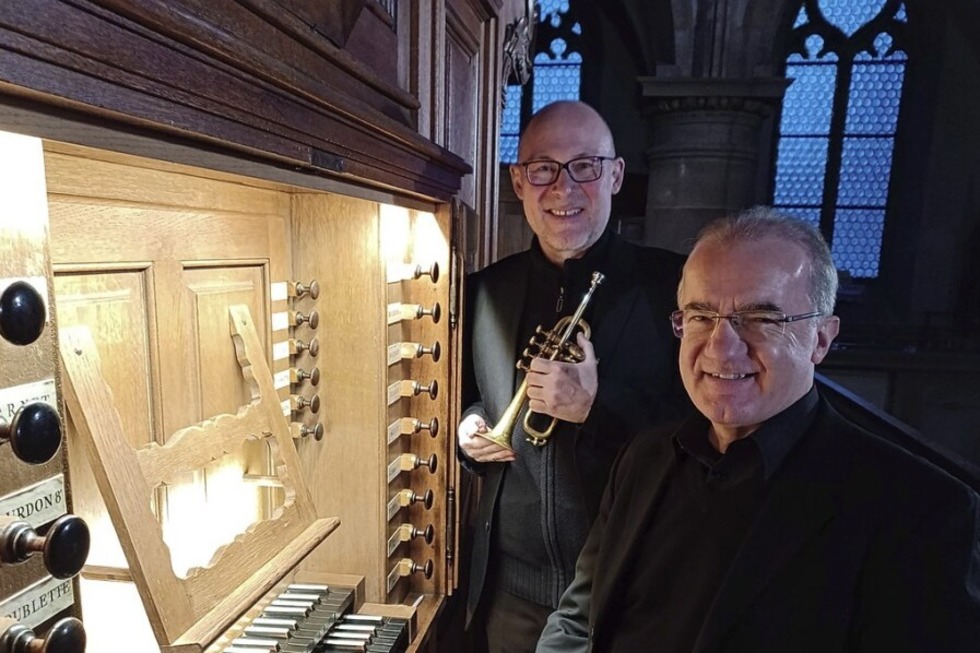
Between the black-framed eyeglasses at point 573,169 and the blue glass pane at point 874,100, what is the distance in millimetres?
6197

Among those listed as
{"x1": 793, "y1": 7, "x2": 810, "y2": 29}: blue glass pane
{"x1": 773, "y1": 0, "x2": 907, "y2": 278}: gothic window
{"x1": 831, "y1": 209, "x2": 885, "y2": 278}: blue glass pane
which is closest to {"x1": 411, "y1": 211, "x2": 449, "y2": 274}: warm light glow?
{"x1": 773, "y1": 0, "x2": 907, "y2": 278}: gothic window

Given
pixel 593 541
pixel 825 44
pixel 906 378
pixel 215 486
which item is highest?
pixel 825 44

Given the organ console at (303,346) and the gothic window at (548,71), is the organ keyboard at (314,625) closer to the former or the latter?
the organ console at (303,346)

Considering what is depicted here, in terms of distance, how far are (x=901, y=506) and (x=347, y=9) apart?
3.72 feet

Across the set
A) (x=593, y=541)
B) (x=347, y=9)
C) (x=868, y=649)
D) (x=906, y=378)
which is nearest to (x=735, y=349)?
(x=868, y=649)

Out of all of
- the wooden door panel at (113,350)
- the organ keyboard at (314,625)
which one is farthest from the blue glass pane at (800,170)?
the wooden door panel at (113,350)

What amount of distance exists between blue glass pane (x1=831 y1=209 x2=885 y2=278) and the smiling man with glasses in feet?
20.9

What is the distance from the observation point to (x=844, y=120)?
6.52 metres

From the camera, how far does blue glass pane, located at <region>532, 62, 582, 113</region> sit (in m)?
6.83

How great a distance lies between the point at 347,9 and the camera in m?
1.00

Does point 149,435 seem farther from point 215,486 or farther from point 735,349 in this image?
point 735,349

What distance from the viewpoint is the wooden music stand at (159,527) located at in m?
0.86

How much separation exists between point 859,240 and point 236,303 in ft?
22.9

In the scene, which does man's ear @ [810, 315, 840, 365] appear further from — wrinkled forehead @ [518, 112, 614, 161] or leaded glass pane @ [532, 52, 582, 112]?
leaded glass pane @ [532, 52, 582, 112]
